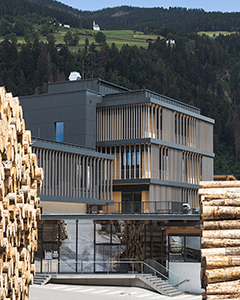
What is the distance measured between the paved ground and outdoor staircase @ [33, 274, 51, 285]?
0.34 meters

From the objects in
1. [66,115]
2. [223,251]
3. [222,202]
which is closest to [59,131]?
[66,115]

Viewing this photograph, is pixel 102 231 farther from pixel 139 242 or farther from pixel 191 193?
pixel 191 193

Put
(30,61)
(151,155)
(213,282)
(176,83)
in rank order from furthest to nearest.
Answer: (176,83), (30,61), (151,155), (213,282)

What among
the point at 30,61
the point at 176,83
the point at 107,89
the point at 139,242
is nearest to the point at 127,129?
the point at 107,89

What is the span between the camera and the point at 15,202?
13367mm

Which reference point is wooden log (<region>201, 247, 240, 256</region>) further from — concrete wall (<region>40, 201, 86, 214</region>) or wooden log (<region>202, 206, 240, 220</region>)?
concrete wall (<region>40, 201, 86, 214</region>)

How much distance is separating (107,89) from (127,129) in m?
6.75

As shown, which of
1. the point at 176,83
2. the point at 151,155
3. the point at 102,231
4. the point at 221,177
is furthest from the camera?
the point at 176,83

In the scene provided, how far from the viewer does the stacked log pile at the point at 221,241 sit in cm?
1413

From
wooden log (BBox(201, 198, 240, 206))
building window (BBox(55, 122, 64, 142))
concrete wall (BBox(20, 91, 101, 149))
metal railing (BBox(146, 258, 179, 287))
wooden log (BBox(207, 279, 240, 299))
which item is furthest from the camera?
building window (BBox(55, 122, 64, 142))

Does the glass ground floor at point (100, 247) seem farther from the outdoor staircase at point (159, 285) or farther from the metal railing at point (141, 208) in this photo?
the metal railing at point (141, 208)

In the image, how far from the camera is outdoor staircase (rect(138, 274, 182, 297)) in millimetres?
36219

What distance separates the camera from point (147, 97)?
57.1 meters

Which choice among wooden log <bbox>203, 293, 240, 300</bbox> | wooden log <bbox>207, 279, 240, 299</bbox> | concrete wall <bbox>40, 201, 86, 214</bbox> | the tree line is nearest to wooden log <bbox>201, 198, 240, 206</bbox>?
wooden log <bbox>207, 279, 240, 299</bbox>
